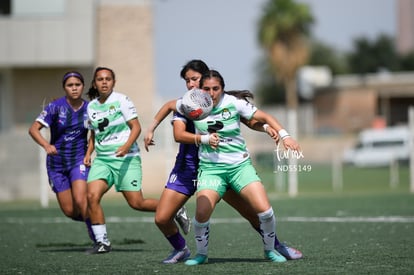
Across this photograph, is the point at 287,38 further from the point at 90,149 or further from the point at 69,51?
the point at 90,149

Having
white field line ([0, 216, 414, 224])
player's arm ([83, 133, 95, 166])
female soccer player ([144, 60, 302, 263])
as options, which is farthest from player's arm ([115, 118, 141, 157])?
white field line ([0, 216, 414, 224])

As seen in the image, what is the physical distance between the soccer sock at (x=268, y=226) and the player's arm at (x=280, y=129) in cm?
71

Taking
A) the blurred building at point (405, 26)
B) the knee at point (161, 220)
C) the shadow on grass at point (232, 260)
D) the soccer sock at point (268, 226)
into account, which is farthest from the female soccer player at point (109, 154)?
the blurred building at point (405, 26)

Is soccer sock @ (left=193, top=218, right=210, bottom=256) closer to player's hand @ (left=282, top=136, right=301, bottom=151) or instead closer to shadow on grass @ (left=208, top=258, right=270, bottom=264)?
shadow on grass @ (left=208, top=258, right=270, bottom=264)

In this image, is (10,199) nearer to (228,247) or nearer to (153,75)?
(153,75)

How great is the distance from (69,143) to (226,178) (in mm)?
3238

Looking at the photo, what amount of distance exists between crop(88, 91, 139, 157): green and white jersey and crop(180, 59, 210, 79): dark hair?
5.26 feet

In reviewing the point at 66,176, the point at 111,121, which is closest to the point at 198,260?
the point at 111,121

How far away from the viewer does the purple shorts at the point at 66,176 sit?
37.3ft

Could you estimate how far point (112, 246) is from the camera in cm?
1170

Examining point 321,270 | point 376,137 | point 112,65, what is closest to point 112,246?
point 321,270

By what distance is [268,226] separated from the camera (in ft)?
29.0

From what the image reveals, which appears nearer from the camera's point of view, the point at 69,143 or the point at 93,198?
the point at 93,198

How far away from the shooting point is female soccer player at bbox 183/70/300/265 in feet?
28.8
